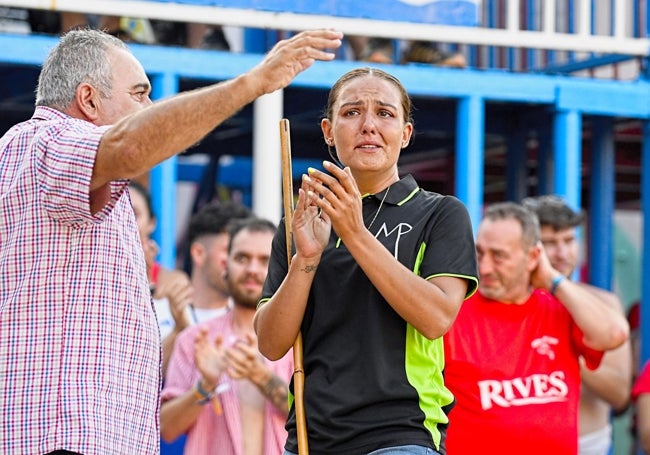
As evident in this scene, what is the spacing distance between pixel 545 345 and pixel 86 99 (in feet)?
9.12

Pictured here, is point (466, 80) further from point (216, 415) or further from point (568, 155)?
point (216, 415)

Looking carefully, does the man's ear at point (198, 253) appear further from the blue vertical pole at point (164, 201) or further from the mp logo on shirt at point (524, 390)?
the mp logo on shirt at point (524, 390)

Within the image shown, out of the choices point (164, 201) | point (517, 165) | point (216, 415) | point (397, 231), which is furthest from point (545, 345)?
point (517, 165)

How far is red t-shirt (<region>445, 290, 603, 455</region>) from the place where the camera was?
5.74m

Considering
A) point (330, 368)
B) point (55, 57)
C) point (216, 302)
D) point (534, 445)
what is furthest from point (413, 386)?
point (216, 302)

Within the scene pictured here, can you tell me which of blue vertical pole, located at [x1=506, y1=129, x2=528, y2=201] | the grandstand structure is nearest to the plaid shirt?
the grandstand structure

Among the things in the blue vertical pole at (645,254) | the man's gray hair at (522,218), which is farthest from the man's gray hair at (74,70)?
the blue vertical pole at (645,254)

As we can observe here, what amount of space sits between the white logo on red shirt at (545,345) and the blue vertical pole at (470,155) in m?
1.84

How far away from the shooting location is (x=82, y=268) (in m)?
3.87

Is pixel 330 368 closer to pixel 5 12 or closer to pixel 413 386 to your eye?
pixel 413 386

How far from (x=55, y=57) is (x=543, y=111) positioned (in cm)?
531

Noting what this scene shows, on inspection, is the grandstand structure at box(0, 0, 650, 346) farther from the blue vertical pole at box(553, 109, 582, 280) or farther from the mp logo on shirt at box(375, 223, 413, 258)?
the mp logo on shirt at box(375, 223, 413, 258)

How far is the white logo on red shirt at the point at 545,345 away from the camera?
598 centimetres

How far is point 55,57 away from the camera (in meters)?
4.11
